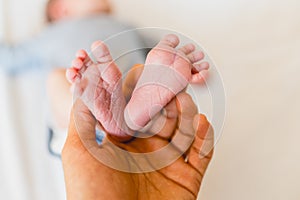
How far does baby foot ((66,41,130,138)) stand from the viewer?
1.96 ft

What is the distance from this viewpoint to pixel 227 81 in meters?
0.91

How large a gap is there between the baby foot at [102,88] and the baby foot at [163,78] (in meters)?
0.02

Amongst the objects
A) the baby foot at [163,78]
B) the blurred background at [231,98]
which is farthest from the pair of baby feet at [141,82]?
the blurred background at [231,98]

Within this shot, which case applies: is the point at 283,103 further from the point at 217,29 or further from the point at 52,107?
the point at 52,107

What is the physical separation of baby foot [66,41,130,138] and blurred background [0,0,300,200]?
0.24 metres

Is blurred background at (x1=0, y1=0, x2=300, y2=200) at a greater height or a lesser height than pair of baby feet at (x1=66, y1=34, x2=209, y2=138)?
lesser

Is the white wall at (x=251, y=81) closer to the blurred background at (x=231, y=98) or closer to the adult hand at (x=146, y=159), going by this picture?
the blurred background at (x=231, y=98)

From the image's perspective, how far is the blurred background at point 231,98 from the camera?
0.78m

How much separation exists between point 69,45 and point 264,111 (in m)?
0.44

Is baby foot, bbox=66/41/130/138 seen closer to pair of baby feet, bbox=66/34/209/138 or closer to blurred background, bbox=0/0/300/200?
pair of baby feet, bbox=66/34/209/138

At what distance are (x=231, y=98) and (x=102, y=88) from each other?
0.35m

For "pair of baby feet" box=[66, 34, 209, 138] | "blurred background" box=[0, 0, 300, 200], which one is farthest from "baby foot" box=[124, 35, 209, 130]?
"blurred background" box=[0, 0, 300, 200]

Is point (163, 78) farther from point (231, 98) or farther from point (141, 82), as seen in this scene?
point (231, 98)

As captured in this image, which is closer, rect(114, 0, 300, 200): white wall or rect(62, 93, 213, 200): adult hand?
rect(62, 93, 213, 200): adult hand
